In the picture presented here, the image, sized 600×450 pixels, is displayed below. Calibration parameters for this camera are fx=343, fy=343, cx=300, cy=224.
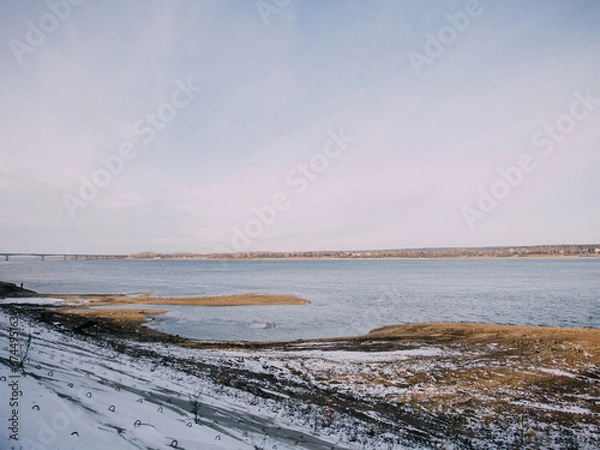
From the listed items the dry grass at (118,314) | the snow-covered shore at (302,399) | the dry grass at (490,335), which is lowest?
the dry grass at (118,314)

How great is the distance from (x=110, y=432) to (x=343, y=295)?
158ft

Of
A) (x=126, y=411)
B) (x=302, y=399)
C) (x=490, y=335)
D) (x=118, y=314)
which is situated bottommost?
(x=118, y=314)

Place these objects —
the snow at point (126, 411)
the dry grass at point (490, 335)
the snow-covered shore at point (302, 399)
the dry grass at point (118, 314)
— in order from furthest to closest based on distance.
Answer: the dry grass at point (118, 314) → the dry grass at point (490, 335) → the snow-covered shore at point (302, 399) → the snow at point (126, 411)

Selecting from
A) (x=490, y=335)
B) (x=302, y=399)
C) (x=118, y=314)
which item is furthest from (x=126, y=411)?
(x=118, y=314)

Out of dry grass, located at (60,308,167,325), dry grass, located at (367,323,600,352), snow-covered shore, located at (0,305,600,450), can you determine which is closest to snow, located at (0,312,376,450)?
snow-covered shore, located at (0,305,600,450)

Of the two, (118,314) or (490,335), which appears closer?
(490,335)

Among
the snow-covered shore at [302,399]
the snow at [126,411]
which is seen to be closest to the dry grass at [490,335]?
the snow-covered shore at [302,399]

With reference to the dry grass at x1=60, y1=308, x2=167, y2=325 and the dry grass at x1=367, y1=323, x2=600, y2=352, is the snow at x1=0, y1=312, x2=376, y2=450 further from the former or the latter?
the dry grass at x1=60, y1=308, x2=167, y2=325

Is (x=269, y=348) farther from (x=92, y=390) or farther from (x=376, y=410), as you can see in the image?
(x=92, y=390)

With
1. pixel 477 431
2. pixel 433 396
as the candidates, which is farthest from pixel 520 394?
pixel 477 431

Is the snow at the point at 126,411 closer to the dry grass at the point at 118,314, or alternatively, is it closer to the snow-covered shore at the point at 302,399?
the snow-covered shore at the point at 302,399

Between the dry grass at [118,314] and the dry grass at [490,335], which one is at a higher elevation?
the dry grass at [490,335]

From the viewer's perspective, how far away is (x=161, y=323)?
30.7m

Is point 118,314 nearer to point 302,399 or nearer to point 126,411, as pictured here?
point 302,399
